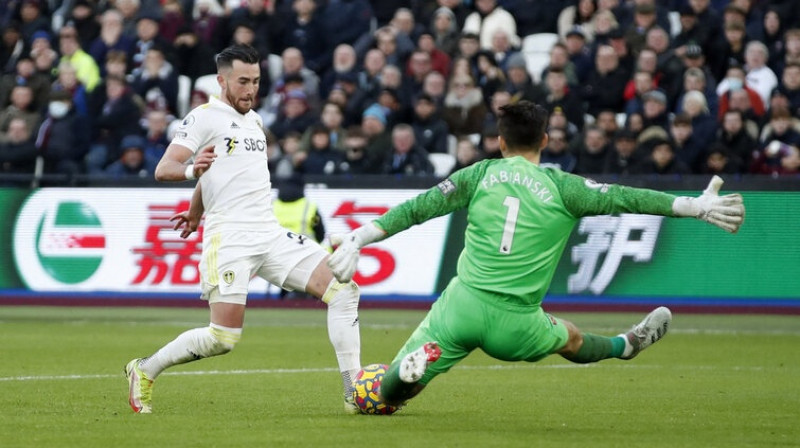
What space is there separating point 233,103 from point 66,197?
39.2 ft

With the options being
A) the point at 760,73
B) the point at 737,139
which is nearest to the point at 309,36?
the point at 760,73

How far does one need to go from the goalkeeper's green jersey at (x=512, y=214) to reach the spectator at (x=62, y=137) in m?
14.5

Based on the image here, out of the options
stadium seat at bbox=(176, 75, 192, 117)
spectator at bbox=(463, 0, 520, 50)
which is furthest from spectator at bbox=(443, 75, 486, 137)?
stadium seat at bbox=(176, 75, 192, 117)

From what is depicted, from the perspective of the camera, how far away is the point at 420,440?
820 cm

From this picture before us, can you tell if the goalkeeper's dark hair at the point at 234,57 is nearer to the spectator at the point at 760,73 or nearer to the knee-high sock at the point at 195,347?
the knee-high sock at the point at 195,347

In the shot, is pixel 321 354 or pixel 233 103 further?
pixel 321 354

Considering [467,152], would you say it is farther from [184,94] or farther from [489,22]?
[184,94]

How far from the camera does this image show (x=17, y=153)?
74.6ft

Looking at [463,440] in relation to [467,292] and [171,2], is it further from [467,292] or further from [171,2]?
[171,2]

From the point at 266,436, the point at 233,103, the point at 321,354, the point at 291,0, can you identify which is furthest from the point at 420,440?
the point at 291,0

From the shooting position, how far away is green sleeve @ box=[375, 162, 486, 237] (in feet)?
28.4

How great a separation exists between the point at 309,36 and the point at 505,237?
16058 mm

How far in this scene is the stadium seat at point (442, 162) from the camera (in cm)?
2148

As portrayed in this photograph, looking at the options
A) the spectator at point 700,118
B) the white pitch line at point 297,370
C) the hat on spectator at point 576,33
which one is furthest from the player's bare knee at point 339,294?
the hat on spectator at point 576,33
